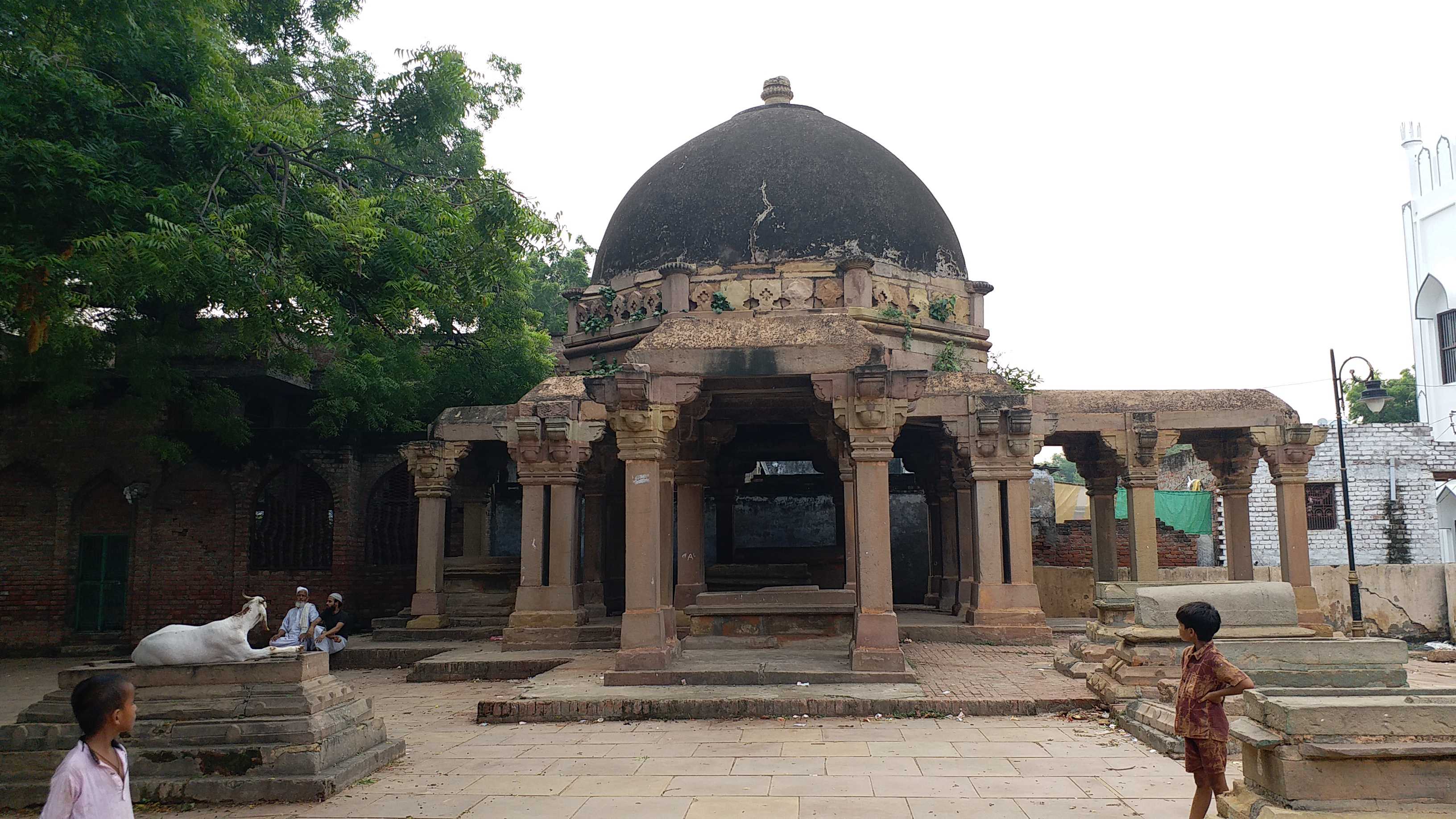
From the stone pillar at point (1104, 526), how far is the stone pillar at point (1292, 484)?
8.60 ft

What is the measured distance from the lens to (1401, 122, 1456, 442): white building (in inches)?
1142

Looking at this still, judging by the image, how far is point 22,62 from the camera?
348 inches

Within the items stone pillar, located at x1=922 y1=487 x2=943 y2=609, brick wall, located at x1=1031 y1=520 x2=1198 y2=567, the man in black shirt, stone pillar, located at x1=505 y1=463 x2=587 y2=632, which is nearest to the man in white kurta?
the man in black shirt

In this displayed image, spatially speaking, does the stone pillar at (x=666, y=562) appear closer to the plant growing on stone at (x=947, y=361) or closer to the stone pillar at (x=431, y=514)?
the stone pillar at (x=431, y=514)

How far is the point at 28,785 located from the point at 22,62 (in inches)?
251

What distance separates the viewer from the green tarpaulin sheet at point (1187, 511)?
923 inches

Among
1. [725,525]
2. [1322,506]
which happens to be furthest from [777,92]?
[1322,506]

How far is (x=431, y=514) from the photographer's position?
14.9 metres

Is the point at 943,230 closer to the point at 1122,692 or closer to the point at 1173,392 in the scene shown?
the point at 1173,392

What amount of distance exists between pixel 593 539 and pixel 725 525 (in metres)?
3.62

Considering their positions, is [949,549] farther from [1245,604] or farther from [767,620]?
[1245,604]

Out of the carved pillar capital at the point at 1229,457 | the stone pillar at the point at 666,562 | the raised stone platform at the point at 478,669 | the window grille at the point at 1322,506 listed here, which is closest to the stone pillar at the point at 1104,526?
the carved pillar capital at the point at 1229,457

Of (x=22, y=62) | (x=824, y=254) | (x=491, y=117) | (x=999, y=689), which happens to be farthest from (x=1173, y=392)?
(x=22, y=62)

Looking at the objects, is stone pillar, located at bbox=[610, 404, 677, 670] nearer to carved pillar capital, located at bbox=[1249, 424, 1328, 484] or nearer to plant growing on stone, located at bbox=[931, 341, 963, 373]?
plant growing on stone, located at bbox=[931, 341, 963, 373]
